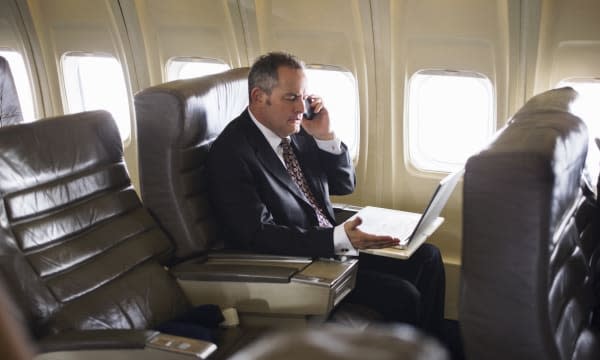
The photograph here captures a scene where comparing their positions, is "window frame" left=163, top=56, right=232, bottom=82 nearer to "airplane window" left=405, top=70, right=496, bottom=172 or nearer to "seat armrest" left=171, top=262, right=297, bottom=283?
"airplane window" left=405, top=70, right=496, bottom=172

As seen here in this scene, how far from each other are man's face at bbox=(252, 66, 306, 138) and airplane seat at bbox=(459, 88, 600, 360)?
1353 mm

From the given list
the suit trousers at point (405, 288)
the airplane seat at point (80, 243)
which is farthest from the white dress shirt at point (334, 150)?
the airplane seat at point (80, 243)

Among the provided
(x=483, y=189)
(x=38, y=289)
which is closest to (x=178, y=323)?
(x=38, y=289)

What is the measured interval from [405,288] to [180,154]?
117cm

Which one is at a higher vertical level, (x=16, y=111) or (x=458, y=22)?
(x=458, y=22)

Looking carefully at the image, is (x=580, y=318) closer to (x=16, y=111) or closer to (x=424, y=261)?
(x=424, y=261)

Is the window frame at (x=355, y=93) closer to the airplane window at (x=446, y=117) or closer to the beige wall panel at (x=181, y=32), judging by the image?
the airplane window at (x=446, y=117)

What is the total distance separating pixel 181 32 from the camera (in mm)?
4699

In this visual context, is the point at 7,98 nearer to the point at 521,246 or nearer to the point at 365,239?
the point at 365,239

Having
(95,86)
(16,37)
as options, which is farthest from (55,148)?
(16,37)

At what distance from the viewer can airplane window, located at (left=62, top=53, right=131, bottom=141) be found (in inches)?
215

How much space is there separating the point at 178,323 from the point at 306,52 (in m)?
2.16

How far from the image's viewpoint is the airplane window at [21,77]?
228 inches

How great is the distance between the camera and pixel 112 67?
5.40m
